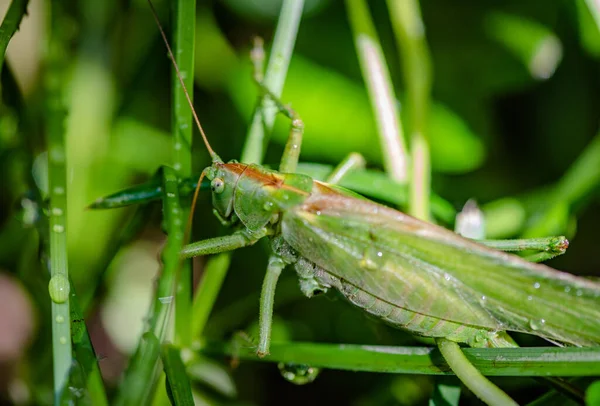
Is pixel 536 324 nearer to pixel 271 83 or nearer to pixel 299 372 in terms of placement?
pixel 299 372

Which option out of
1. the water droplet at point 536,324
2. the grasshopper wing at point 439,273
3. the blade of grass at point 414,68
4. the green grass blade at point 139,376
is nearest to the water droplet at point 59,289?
the green grass blade at point 139,376

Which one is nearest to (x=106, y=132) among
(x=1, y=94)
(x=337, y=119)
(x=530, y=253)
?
(x=1, y=94)

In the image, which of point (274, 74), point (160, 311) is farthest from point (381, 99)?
point (160, 311)

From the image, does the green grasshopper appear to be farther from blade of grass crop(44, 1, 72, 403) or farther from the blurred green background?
the blurred green background

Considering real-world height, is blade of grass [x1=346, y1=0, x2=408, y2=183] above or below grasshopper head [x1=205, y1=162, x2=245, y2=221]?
above

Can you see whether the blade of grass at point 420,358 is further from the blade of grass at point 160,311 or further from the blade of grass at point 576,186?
the blade of grass at point 576,186

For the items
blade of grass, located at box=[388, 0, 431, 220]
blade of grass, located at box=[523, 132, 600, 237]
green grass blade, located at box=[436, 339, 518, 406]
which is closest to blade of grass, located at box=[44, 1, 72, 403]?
green grass blade, located at box=[436, 339, 518, 406]

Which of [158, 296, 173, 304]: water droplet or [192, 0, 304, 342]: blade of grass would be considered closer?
[158, 296, 173, 304]: water droplet

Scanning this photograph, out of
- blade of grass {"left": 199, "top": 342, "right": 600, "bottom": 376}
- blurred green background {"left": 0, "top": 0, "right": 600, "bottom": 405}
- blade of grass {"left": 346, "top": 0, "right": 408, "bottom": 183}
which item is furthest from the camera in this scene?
blurred green background {"left": 0, "top": 0, "right": 600, "bottom": 405}
